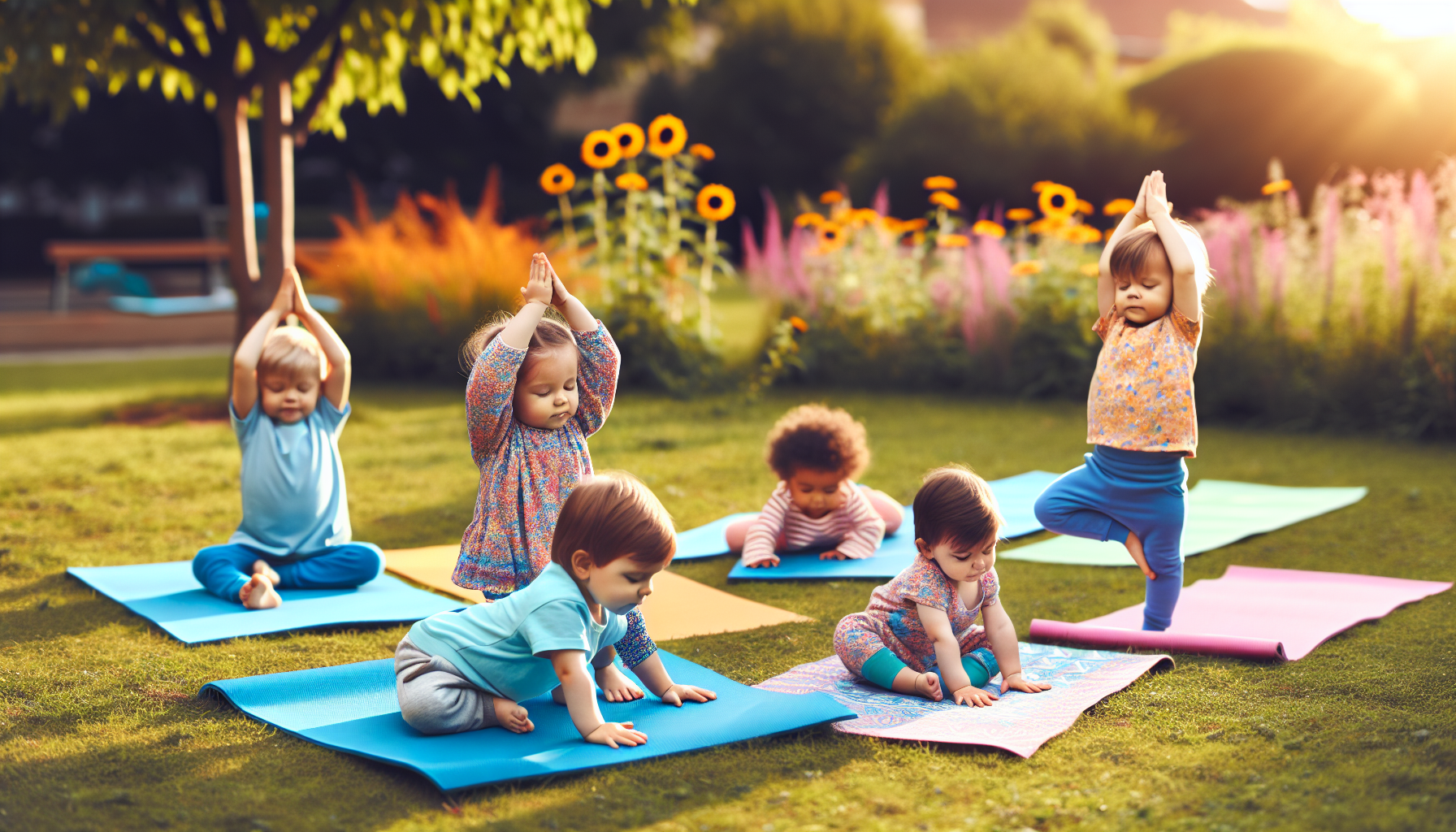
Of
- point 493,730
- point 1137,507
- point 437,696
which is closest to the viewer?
point 437,696

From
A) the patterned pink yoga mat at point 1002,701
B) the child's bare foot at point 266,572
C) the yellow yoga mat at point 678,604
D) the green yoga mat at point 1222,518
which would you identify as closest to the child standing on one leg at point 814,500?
the yellow yoga mat at point 678,604

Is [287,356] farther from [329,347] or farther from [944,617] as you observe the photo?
[944,617]

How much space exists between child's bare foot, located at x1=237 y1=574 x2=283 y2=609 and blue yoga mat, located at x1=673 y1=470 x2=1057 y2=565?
153cm

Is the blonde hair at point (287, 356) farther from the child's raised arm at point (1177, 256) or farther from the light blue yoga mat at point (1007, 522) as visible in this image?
the child's raised arm at point (1177, 256)

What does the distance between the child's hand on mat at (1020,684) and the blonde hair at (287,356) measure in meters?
2.84

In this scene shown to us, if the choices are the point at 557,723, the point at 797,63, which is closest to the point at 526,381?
the point at 557,723

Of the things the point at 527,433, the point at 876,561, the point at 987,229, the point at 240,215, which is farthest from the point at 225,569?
the point at 987,229

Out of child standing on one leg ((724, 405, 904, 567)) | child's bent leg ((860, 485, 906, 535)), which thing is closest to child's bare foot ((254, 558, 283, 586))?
child standing on one leg ((724, 405, 904, 567))

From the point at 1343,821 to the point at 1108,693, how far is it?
86 cm

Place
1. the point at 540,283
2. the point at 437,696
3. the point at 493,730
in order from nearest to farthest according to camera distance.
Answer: the point at 437,696 < the point at 493,730 < the point at 540,283

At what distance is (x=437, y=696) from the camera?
310cm

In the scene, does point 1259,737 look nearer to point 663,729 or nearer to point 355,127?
point 663,729

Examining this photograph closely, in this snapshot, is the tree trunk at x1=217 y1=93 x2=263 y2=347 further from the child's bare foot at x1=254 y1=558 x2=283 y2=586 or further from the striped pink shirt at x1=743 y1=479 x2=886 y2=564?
the striped pink shirt at x1=743 y1=479 x2=886 y2=564

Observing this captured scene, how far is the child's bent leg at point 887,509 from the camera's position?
18.3 feet
